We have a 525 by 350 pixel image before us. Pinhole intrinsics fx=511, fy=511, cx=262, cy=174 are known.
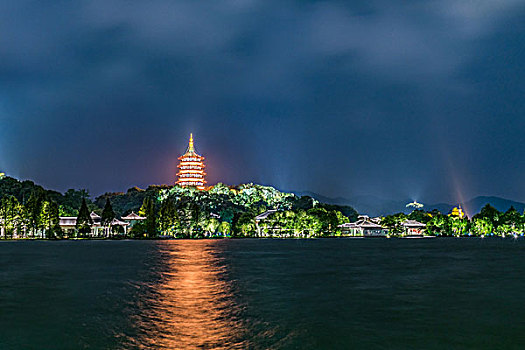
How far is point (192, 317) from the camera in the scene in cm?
2288

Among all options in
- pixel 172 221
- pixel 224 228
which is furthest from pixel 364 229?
pixel 172 221

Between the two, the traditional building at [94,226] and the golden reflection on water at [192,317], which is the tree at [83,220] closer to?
the traditional building at [94,226]

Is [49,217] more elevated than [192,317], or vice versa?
[49,217]

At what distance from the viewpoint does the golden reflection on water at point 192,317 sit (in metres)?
18.0

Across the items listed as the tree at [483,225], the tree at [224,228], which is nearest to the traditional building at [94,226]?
the tree at [224,228]

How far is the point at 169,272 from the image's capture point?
147ft

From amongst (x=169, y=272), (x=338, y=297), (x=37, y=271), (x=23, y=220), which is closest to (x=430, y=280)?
(x=338, y=297)

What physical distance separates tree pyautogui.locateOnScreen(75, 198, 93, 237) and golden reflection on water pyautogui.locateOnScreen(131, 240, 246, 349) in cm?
9778

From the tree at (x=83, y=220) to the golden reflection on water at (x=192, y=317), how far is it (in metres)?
97.8

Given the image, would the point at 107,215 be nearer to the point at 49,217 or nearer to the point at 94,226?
the point at 94,226

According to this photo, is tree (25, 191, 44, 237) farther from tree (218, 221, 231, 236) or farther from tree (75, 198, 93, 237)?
tree (218, 221, 231, 236)

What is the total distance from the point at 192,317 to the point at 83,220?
116 m

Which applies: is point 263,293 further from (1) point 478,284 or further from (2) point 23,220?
(2) point 23,220

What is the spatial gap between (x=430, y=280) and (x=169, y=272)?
71.4 feet
